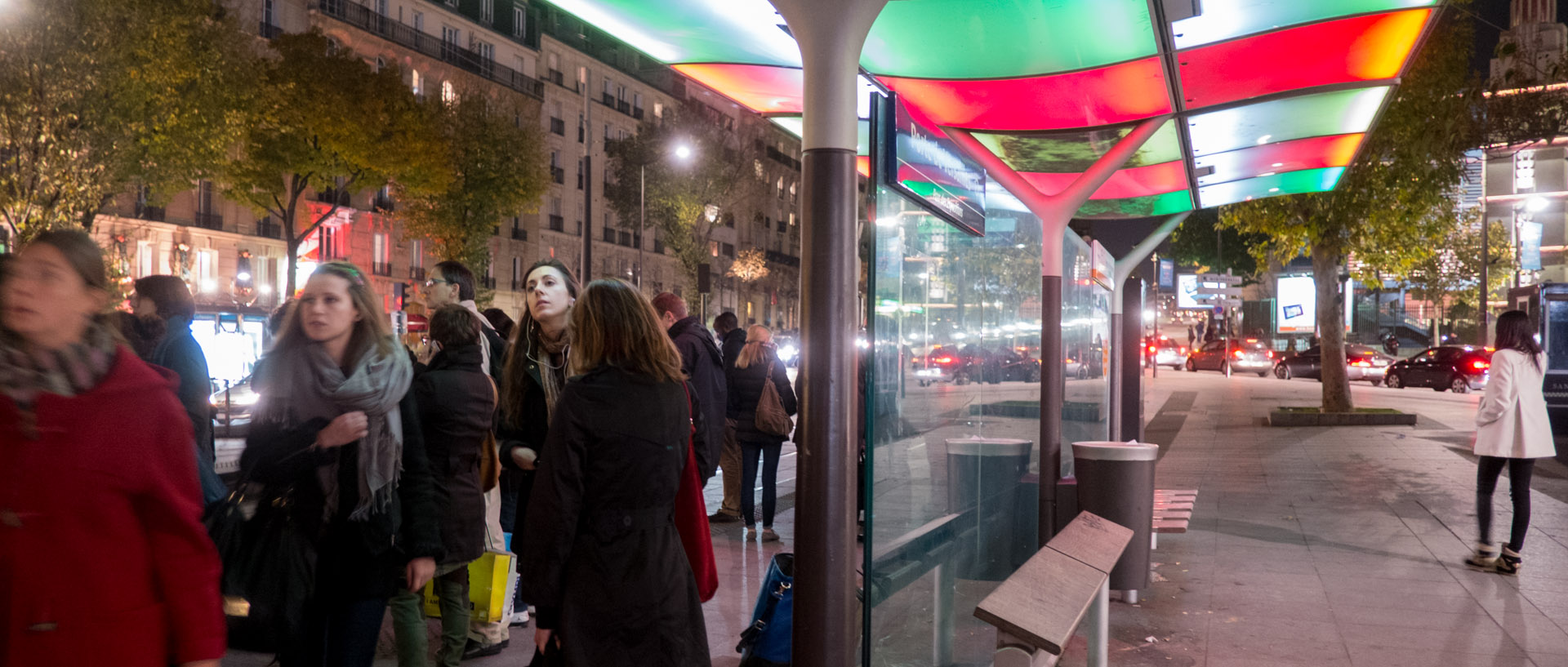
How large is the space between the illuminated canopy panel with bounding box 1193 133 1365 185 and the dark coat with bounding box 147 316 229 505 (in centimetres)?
709

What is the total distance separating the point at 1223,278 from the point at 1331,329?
28.6m

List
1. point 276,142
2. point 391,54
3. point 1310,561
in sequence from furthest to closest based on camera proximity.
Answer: point 391,54
point 276,142
point 1310,561

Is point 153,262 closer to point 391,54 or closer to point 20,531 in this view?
point 391,54

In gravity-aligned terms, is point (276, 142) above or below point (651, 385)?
above

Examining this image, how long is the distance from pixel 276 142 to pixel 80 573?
35.5 meters

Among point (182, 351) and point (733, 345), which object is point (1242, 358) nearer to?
point (733, 345)

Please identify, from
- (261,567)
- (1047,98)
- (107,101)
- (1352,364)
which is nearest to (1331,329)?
(1047,98)

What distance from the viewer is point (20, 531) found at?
7.18 feet

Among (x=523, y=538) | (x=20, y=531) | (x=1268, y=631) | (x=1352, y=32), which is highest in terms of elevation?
(x=1352, y=32)

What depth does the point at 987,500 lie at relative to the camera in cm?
582

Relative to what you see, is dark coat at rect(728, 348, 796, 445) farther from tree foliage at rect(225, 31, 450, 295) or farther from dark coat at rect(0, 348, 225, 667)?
tree foliage at rect(225, 31, 450, 295)

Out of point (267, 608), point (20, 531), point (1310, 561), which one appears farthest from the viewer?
point (1310, 561)

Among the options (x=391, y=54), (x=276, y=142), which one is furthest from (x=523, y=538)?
(x=391, y=54)

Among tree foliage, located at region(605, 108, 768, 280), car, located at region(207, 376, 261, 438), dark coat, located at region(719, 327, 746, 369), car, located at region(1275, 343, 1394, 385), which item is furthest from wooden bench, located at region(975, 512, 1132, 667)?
tree foliage, located at region(605, 108, 768, 280)
